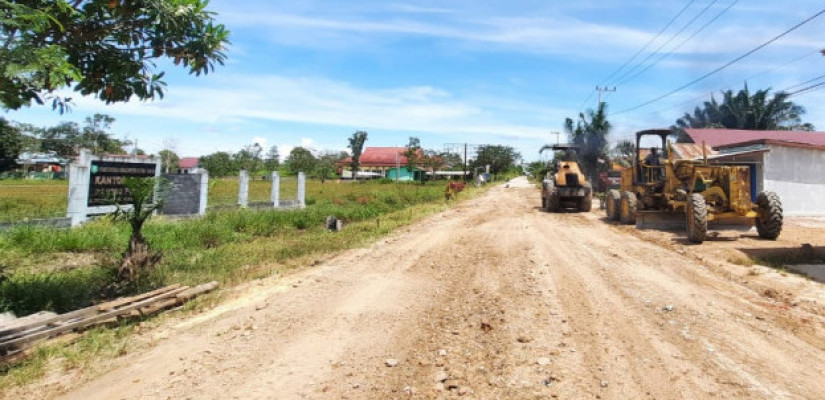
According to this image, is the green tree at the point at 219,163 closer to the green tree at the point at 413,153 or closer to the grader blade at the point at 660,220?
the green tree at the point at 413,153

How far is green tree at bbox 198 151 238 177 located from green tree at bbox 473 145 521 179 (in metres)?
37.2

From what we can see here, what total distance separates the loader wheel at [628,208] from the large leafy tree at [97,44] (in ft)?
41.0

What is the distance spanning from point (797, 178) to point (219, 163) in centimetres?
6299

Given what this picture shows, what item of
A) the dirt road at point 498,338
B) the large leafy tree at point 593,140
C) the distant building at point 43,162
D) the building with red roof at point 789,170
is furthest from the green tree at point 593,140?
the distant building at point 43,162

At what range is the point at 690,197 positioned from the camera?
11.4 meters

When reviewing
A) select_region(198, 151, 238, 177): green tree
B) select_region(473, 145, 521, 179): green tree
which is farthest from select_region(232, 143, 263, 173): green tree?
select_region(473, 145, 521, 179): green tree

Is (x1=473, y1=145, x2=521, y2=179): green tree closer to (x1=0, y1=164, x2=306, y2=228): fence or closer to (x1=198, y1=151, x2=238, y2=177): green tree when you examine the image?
(x1=198, y1=151, x2=238, y2=177): green tree

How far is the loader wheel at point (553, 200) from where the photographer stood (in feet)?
62.0

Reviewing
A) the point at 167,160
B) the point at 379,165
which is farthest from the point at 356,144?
the point at 167,160

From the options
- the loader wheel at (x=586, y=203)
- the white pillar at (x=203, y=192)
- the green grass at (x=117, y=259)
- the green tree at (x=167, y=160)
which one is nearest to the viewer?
the green grass at (x=117, y=259)

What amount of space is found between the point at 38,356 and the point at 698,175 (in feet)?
43.7

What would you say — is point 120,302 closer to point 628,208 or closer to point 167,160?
point 628,208

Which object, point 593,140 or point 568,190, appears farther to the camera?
point 593,140

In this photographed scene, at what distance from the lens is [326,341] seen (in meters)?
4.79
